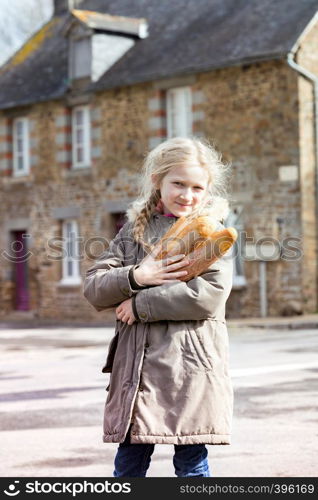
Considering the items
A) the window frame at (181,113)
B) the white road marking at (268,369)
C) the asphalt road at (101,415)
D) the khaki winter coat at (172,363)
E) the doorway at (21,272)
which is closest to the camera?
the khaki winter coat at (172,363)

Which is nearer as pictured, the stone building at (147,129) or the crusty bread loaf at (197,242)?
the crusty bread loaf at (197,242)

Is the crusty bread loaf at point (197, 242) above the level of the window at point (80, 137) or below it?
below

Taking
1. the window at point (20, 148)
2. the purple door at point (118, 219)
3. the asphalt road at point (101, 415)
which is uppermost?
the window at point (20, 148)

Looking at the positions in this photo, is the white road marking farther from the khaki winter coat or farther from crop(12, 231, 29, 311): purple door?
crop(12, 231, 29, 311): purple door

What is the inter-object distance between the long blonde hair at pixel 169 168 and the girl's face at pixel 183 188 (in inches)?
1.0

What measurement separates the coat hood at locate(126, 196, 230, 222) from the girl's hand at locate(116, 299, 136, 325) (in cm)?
39

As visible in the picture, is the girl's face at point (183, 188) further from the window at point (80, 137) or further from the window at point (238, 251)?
the window at point (80, 137)

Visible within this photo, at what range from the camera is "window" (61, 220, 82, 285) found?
25.6 metres

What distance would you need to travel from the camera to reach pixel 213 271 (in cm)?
413

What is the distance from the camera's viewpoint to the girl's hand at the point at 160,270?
413 cm

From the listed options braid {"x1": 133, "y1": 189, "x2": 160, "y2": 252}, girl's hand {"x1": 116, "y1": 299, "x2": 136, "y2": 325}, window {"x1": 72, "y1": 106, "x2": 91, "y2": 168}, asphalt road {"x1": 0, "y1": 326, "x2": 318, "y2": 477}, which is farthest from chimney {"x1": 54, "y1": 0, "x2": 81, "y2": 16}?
girl's hand {"x1": 116, "y1": 299, "x2": 136, "y2": 325}

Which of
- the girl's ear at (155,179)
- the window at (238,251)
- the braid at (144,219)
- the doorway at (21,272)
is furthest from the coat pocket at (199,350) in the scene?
the doorway at (21,272)
